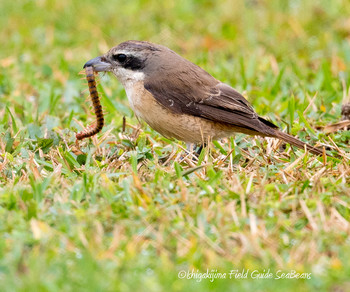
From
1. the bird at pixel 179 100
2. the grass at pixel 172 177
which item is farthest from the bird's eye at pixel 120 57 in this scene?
the grass at pixel 172 177

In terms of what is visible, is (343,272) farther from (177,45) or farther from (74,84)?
(177,45)

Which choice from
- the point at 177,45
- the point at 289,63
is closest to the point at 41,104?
the point at 177,45

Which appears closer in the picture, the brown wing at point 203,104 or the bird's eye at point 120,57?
the brown wing at point 203,104

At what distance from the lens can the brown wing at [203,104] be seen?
628cm

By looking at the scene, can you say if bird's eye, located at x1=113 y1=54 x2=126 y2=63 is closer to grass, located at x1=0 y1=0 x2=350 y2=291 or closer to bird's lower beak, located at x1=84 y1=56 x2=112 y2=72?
bird's lower beak, located at x1=84 y1=56 x2=112 y2=72

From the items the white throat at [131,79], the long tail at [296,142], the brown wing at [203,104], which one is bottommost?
the long tail at [296,142]

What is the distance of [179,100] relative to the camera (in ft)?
20.8

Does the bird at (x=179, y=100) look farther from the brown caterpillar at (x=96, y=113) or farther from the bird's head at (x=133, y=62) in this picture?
the brown caterpillar at (x=96, y=113)

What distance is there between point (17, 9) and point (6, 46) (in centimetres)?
159

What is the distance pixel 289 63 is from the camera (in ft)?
30.9

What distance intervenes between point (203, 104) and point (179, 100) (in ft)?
0.80

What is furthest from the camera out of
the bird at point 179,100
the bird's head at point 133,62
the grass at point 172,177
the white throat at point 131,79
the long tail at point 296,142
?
the bird's head at point 133,62

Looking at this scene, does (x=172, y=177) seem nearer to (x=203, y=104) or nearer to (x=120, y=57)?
(x=203, y=104)

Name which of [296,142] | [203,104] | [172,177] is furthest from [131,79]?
[296,142]
